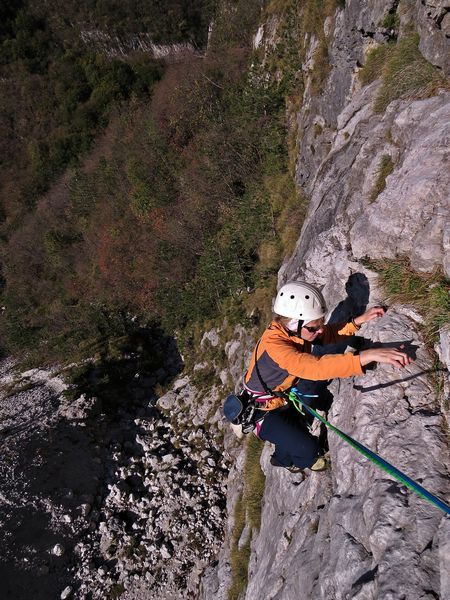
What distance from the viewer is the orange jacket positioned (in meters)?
4.34

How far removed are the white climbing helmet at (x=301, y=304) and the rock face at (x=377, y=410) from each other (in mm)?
841

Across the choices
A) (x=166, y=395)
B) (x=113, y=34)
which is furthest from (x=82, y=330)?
(x=113, y=34)

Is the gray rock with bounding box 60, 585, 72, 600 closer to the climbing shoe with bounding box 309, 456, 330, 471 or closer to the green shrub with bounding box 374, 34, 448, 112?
the climbing shoe with bounding box 309, 456, 330, 471

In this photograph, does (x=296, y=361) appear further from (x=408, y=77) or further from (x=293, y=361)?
(x=408, y=77)

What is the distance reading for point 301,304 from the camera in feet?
16.6

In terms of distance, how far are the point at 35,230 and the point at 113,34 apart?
28.9 metres

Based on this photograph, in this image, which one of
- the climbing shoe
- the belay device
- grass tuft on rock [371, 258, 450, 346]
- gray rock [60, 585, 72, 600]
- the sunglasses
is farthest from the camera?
gray rock [60, 585, 72, 600]

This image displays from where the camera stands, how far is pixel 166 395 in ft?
59.1

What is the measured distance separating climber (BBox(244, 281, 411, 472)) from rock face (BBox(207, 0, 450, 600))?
35 cm

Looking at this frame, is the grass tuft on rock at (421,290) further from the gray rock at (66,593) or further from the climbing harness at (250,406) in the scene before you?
the gray rock at (66,593)

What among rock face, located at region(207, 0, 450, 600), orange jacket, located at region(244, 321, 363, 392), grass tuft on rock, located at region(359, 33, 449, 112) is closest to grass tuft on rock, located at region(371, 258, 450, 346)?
rock face, located at region(207, 0, 450, 600)

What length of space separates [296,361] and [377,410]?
1.10 metres

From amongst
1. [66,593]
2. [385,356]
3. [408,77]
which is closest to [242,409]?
[385,356]

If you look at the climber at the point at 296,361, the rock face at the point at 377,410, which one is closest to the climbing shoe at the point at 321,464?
the climber at the point at 296,361
